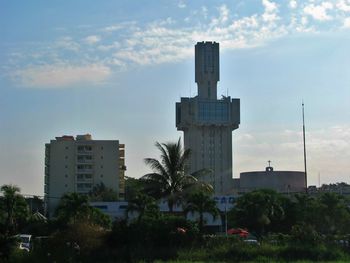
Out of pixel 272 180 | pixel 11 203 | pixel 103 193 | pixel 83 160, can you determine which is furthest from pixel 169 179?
pixel 272 180

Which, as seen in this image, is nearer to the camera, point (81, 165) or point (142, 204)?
point (142, 204)

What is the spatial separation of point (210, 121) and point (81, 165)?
127 ft

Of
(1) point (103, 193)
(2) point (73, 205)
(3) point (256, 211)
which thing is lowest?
(3) point (256, 211)

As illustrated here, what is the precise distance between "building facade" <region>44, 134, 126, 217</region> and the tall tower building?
1232 inches

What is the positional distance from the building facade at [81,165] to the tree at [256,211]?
225 ft

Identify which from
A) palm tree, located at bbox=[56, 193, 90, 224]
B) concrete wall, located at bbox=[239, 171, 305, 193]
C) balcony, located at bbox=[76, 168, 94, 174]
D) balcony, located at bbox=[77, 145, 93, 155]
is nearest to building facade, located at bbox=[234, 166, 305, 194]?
concrete wall, located at bbox=[239, 171, 305, 193]

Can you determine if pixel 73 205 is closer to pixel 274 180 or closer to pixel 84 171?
pixel 84 171

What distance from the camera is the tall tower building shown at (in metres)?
147

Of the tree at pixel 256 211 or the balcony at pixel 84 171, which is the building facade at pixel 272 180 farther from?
the tree at pixel 256 211

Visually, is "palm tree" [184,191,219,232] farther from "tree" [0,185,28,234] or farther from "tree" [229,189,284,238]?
"tree" [0,185,28,234]

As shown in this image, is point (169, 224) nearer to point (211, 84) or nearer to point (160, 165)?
point (160, 165)

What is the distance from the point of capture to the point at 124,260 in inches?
1130

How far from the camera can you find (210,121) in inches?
5802

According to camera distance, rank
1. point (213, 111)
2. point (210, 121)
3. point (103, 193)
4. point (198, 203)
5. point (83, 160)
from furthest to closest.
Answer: point (210, 121), point (213, 111), point (83, 160), point (103, 193), point (198, 203)
